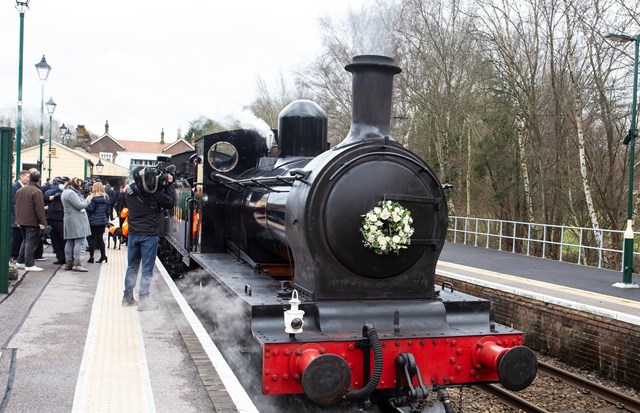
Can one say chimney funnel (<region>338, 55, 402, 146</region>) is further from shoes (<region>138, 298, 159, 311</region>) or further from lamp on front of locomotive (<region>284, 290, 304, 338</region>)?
shoes (<region>138, 298, 159, 311</region>)

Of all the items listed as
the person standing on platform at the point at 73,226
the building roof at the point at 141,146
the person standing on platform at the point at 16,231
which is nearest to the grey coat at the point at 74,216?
the person standing on platform at the point at 73,226

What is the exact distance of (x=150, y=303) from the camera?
23.3ft

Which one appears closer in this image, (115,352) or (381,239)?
(381,239)

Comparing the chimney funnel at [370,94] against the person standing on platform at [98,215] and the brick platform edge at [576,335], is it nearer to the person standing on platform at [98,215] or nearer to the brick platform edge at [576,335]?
the brick platform edge at [576,335]

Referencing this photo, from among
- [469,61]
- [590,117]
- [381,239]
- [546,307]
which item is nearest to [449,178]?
[469,61]

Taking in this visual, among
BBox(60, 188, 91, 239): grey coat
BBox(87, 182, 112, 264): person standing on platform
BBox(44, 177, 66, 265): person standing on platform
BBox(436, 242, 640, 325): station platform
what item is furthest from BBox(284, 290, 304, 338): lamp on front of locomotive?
BBox(87, 182, 112, 264): person standing on platform

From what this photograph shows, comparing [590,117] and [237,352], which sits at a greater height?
[590,117]

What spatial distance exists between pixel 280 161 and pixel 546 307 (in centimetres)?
424

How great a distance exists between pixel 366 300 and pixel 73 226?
6.25 meters

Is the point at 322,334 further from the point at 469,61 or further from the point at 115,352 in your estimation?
the point at 469,61

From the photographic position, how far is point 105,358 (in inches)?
193

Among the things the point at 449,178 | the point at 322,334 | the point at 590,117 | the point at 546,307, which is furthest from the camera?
the point at 449,178

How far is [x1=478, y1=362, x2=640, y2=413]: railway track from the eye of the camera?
610cm

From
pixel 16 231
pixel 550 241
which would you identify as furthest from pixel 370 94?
pixel 550 241
